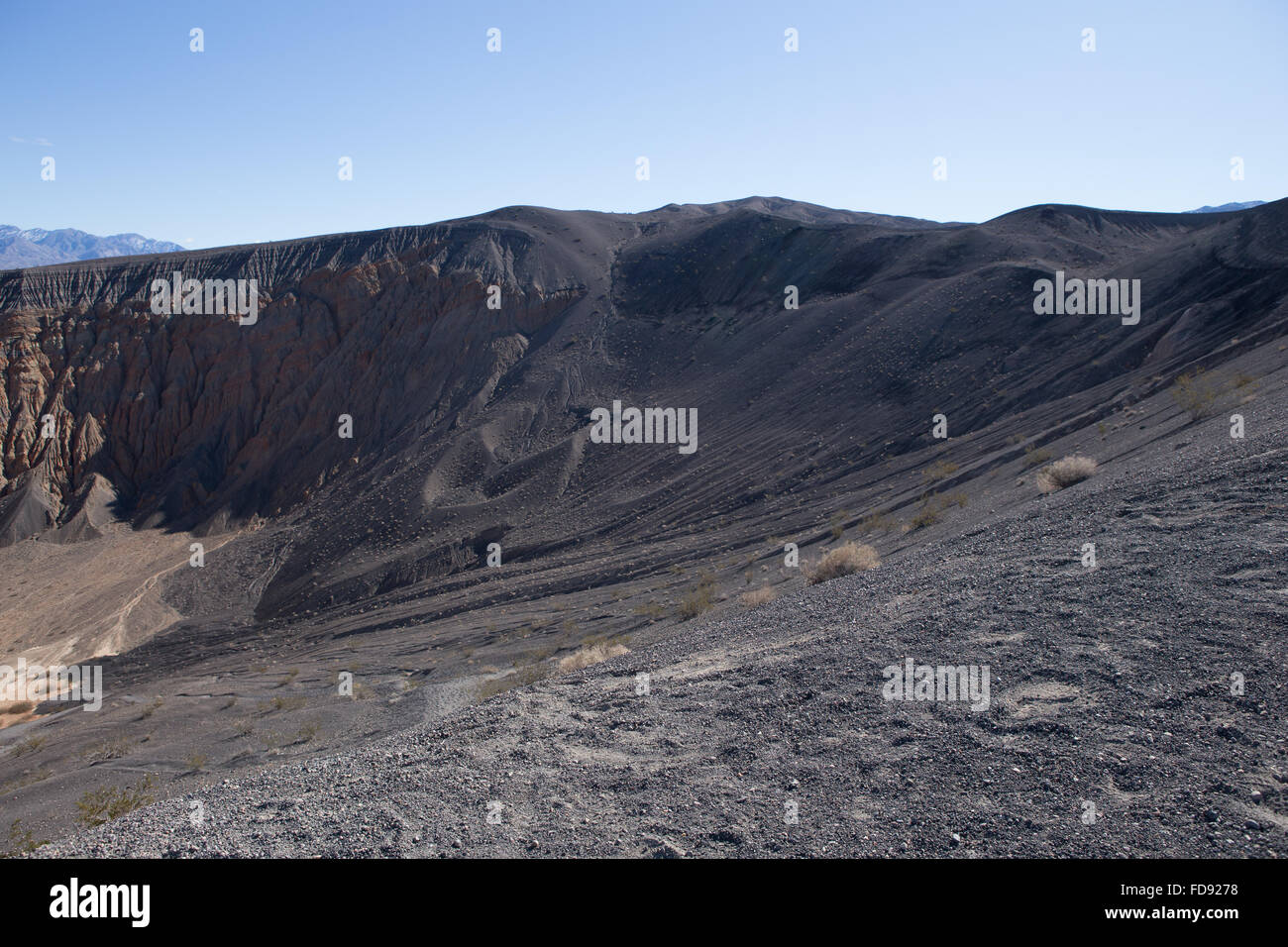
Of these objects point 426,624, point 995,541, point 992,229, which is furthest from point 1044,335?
point 426,624

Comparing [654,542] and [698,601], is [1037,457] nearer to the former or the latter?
[698,601]

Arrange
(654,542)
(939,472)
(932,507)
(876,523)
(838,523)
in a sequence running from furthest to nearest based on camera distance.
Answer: (654,542)
(939,472)
(838,523)
(876,523)
(932,507)

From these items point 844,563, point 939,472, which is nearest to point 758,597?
point 844,563

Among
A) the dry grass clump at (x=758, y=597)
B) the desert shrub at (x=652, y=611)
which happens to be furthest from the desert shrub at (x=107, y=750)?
the dry grass clump at (x=758, y=597)

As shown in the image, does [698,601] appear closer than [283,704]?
Yes

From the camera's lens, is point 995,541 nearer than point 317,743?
Yes
